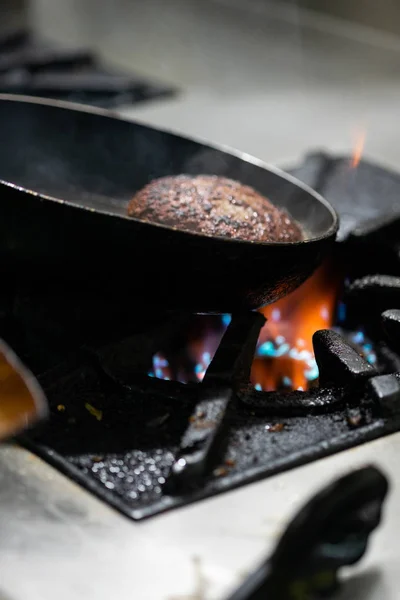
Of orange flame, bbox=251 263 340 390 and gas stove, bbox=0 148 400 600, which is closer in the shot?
gas stove, bbox=0 148 400 600

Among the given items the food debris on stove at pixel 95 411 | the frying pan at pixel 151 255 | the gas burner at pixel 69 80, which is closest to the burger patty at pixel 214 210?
the frying pan at pixel 151 255

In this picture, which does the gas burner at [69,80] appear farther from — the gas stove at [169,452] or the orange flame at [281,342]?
the gas stove at [169,452]

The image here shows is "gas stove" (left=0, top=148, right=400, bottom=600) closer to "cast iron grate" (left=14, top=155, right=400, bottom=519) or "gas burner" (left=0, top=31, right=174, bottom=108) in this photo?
"cast iron grate" (left=14, top=155, right=400, bottom=519)

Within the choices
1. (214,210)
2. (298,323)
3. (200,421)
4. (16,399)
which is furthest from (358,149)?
(16,399)

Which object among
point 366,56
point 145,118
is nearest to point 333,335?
point 145,118

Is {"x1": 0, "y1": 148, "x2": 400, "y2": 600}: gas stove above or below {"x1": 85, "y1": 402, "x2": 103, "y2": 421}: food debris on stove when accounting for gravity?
above

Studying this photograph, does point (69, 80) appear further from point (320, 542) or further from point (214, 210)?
point (320, 542)

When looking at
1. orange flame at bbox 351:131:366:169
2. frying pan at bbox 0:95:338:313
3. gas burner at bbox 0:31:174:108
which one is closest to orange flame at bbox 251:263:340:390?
frying pan at bbox 0:95:338:313
